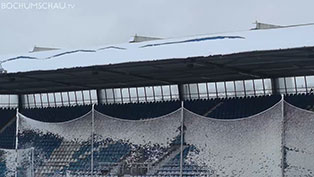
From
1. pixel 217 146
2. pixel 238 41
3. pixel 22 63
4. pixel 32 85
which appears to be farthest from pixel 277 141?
pixel 32 85

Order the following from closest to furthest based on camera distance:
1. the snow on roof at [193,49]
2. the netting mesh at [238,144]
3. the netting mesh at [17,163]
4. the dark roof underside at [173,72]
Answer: the netting mesh at [238,144] < the snow on roof at [193,49] < the dark roof underside at [173,72] < the netting mesh at [17,163]

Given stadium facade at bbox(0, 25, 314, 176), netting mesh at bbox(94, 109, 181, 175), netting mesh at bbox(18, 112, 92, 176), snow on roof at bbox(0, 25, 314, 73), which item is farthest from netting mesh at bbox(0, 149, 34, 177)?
snow on roof at bbox(0, 25, 314, 73)

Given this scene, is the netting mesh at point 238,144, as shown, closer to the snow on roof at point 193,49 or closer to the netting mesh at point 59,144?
the snow on roof at point 193,49

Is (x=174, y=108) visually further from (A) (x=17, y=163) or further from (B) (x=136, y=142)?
(A) (x=17, y=163)

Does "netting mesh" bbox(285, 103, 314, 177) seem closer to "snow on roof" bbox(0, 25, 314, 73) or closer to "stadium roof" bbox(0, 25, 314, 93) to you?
"stadium roof" bbox(0, 25, 314, 93)


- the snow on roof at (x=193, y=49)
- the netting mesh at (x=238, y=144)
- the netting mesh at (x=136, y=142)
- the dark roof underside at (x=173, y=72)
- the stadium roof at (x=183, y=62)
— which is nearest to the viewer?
the netting mesh at (x=238, y=144)

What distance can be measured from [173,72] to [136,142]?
278 centimetres

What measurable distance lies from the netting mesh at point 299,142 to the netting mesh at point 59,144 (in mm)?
8075

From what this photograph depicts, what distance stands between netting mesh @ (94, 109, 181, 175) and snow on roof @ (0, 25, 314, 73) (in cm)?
239

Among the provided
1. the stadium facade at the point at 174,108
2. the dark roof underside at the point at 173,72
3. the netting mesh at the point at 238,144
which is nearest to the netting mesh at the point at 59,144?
the stadium facade at the point at 174,108

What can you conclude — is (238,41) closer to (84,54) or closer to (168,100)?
(84,54)

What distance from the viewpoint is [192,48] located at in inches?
799

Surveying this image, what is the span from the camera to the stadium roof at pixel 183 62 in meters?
18.8

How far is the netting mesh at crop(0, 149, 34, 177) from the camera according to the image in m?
23.8
